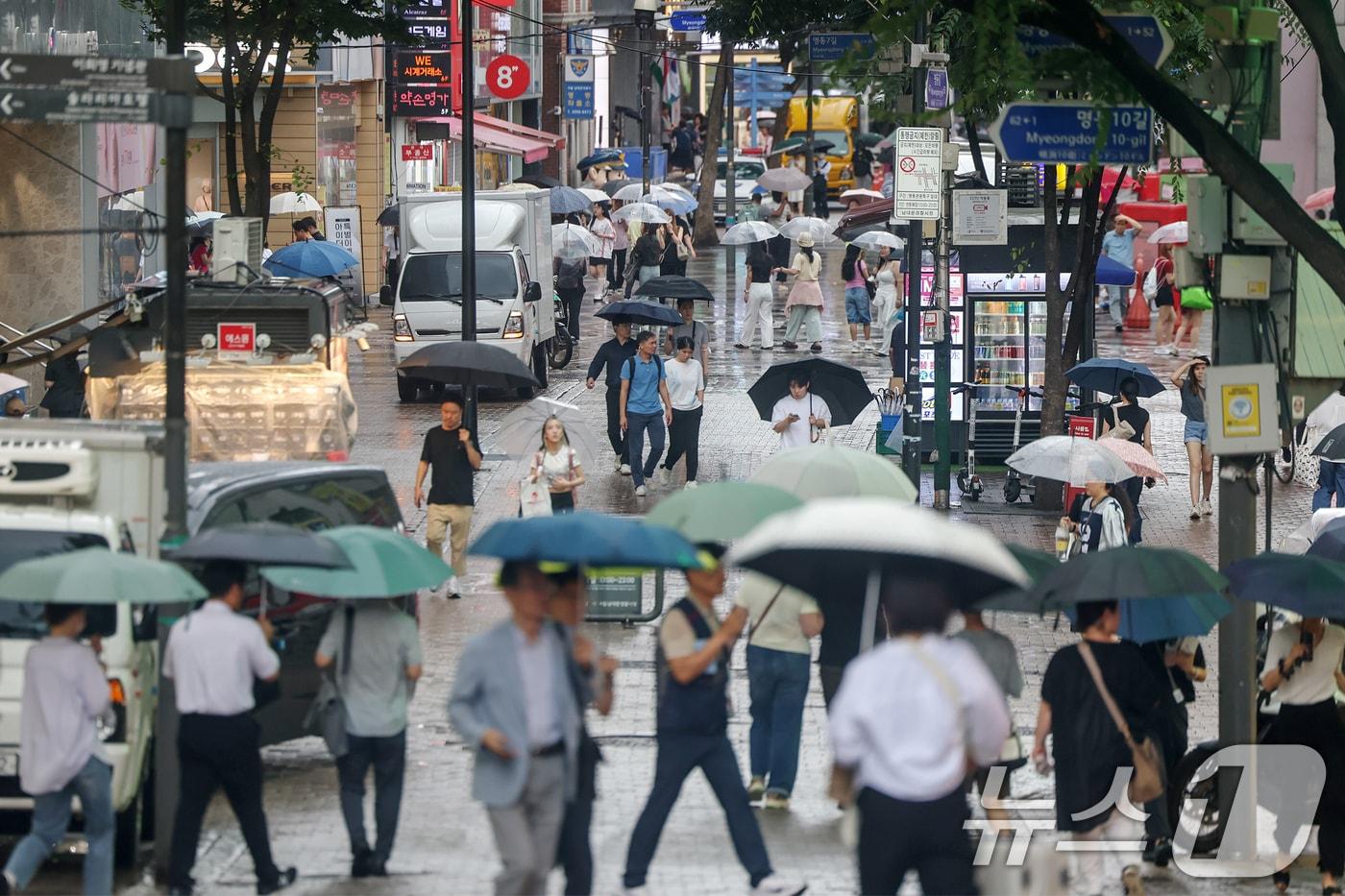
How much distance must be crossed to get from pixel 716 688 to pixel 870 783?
2.13 m

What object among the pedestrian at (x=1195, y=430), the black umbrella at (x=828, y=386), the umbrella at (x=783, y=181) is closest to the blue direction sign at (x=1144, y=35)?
the black umbrella at (x=828, y=386)

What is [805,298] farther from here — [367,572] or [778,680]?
[367,572]

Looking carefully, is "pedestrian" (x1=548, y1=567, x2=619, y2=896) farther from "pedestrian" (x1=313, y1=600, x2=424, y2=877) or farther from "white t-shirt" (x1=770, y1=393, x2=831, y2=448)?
"white t-shirt" (x1=770, y1=393, x2=831, y2=448)

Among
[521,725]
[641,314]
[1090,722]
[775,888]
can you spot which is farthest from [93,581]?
[641,314]

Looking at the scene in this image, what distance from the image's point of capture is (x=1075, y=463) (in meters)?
14.8

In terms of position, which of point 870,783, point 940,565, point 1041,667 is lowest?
point 1041,667

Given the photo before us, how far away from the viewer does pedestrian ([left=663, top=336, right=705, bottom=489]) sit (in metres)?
20.9

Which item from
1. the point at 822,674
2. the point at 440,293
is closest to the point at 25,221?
the point at 440,293

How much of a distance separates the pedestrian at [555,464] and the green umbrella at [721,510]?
7.16 metres

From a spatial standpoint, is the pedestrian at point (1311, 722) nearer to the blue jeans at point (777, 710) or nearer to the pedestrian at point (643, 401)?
the blue jeans at point (777, 710)

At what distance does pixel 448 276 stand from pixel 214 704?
759 inches

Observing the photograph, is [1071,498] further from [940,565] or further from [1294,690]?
[940,565]

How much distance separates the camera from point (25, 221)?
24.4 meters

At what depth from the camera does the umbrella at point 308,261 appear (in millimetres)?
24780
